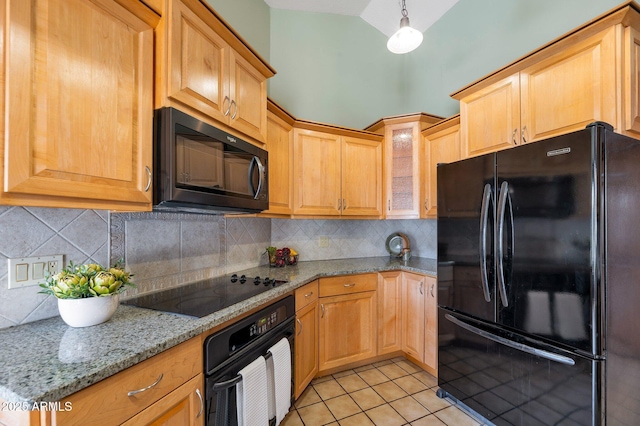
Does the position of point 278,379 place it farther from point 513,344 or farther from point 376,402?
point 513,344

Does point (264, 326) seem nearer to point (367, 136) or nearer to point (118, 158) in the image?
point (118, 158)

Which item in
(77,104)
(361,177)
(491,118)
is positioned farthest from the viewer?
(361,177)

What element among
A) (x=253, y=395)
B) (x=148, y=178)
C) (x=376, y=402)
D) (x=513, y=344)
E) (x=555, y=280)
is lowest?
(x=376, y=402)

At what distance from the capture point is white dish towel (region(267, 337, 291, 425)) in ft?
4.97

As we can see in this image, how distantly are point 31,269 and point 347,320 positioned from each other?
193 centimetres

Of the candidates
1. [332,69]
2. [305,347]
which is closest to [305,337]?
[305,347]

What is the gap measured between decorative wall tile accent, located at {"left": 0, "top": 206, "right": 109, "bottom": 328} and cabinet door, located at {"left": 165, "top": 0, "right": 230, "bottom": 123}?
693 millimetres

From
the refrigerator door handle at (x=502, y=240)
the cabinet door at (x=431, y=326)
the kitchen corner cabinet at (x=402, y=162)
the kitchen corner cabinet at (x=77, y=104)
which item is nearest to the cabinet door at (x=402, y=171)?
the kitchen corner cabinet at (x=402, y=162)

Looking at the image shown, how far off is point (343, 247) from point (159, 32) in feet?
7.61

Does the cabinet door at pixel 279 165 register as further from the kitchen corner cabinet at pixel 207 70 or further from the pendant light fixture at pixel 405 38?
the pendant light fixture at pixel 405 38

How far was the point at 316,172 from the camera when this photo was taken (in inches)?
101

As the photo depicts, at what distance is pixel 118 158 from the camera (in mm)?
1101

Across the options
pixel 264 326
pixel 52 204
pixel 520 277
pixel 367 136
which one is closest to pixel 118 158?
pixel 52 204

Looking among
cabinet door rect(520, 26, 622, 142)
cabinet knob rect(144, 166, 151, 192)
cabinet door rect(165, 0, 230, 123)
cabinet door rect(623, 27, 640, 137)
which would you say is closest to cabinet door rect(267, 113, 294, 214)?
cabinet door rect(165, 0, 230, 123)
